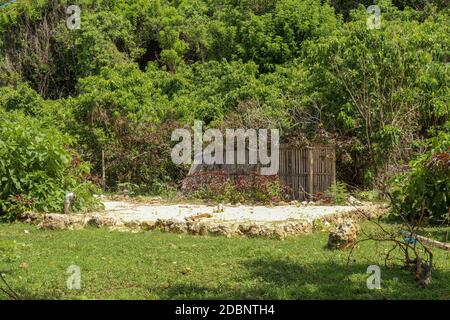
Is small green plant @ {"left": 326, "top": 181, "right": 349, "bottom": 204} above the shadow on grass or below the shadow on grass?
below

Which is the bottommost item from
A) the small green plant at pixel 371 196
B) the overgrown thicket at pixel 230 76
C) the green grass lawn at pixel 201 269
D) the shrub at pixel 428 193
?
the small green plant at pixel 371 196

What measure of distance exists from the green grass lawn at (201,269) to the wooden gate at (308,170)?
4.91 meters

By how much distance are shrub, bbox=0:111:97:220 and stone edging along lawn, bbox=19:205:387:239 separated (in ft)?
1.43

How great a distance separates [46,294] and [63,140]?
700 cm

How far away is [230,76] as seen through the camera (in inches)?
768

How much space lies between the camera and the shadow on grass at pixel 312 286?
254 inches

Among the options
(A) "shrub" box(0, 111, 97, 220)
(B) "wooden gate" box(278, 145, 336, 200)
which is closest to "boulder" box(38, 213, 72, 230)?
(A) "shrub" box(0, 111, 97, 220)

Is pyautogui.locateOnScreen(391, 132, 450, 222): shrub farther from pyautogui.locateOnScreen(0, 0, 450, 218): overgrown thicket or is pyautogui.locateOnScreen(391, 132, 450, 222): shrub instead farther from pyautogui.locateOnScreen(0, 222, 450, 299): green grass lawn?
pyautogui.locateOnScreen(0, 0, 450, 218): overgrown thicket

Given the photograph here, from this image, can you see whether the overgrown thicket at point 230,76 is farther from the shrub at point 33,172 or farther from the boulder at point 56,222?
the boulder at point 56,222

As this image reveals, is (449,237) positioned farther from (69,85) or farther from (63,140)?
(69,85)

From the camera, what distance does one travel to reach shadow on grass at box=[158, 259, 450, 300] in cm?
644

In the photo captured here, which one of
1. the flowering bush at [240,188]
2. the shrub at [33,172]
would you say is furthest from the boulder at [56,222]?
the flowering bush at [240,188]

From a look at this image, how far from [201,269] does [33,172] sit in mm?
5803

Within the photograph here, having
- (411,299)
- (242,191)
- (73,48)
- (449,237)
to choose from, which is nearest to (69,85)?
(73,48)
